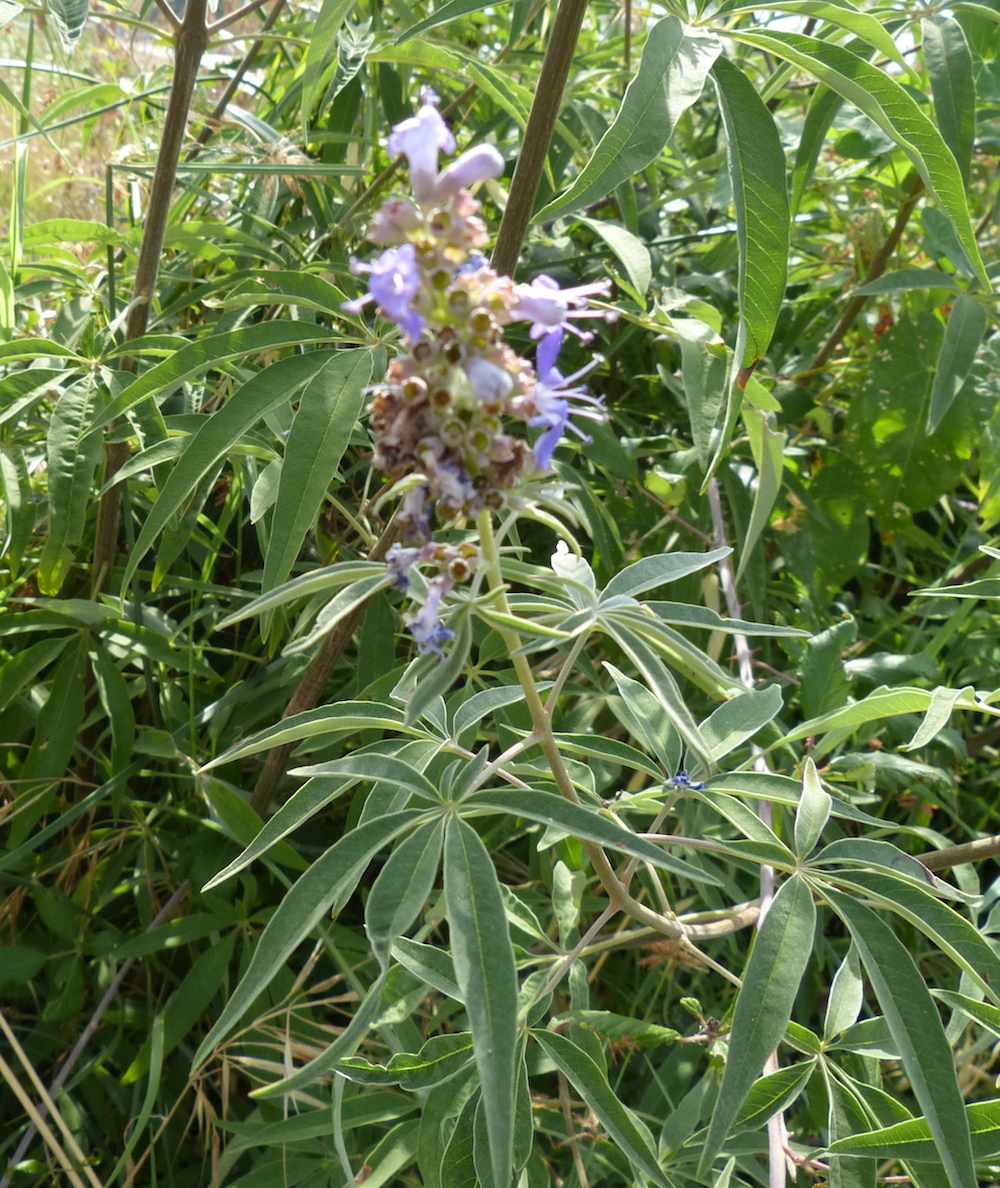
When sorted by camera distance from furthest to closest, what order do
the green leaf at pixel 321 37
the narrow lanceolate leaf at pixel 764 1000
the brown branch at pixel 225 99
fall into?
the brown branch at pixel 225 99, the green leaf at pixel 321 37, the narrow lanceolate leaf at pixel 764 1000

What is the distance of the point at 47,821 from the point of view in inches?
53.3

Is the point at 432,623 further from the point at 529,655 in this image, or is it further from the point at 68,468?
the point at 529,655

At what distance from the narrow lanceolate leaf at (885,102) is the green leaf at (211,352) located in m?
0.39

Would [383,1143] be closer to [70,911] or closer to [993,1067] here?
[70,911]

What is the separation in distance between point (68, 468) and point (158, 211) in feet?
0.86

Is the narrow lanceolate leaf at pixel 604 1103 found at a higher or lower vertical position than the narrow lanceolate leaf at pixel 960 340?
lower

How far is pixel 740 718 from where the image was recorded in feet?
2.93

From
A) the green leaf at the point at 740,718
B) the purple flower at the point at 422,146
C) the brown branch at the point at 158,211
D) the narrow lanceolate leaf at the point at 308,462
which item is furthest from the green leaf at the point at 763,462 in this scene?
the brown branch at the point at 158,211

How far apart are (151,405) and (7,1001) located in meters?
→ 0.75

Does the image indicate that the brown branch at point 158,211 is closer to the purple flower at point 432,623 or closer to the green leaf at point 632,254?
the green leaf at point 632,254

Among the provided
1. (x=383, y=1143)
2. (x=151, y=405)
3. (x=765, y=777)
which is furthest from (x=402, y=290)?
(x=383, y=1143)

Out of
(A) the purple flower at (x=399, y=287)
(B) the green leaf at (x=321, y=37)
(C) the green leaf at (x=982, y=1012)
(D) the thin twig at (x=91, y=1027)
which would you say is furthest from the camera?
(D) the thin twig at (x=91, y=1027)

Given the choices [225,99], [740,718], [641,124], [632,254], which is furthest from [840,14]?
[225,99]

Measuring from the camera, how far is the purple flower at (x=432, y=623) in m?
0.58
